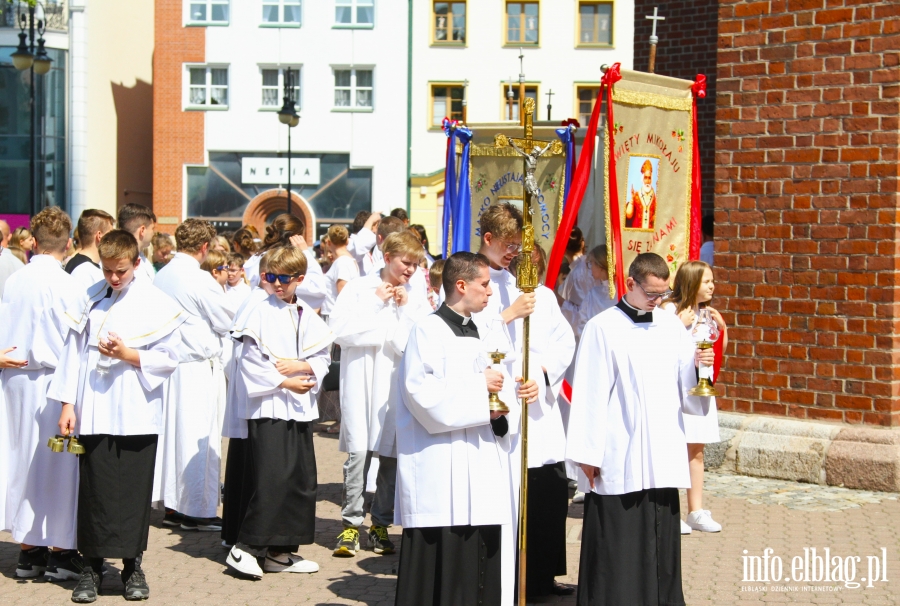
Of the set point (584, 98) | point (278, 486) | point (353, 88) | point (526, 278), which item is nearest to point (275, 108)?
point (353, 88)

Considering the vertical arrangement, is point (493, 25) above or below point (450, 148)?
above

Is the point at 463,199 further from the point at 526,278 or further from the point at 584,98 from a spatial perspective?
the point at 584,98

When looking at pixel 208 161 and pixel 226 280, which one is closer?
pixel 226 280

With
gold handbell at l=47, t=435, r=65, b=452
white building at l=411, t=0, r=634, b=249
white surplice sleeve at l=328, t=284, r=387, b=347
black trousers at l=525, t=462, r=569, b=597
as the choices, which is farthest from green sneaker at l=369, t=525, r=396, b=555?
white building at l=411, t=0, r=634, b=249

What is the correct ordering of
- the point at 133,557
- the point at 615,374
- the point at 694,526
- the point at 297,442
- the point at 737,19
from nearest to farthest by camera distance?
the point at 615,374 < the point at 133,557 < the point at 297,442 < the point at 694,526 < the point at 737,19

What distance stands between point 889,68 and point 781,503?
3.44 meters

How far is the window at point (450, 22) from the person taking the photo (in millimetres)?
36688

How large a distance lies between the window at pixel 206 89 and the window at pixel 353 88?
3636 millimetres

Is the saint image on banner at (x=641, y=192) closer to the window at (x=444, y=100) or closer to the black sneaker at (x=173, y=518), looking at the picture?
the black sneaker at (x=173, y=518)

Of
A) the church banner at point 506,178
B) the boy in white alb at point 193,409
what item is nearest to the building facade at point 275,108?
the church banner at point 506,178

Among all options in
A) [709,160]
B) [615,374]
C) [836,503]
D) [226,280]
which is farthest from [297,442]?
[709,160]

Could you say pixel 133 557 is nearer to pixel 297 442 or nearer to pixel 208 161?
pixel 297 442

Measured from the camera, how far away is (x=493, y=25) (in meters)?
36.5

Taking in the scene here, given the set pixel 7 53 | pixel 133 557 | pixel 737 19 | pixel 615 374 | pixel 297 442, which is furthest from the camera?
pixel 7 53
